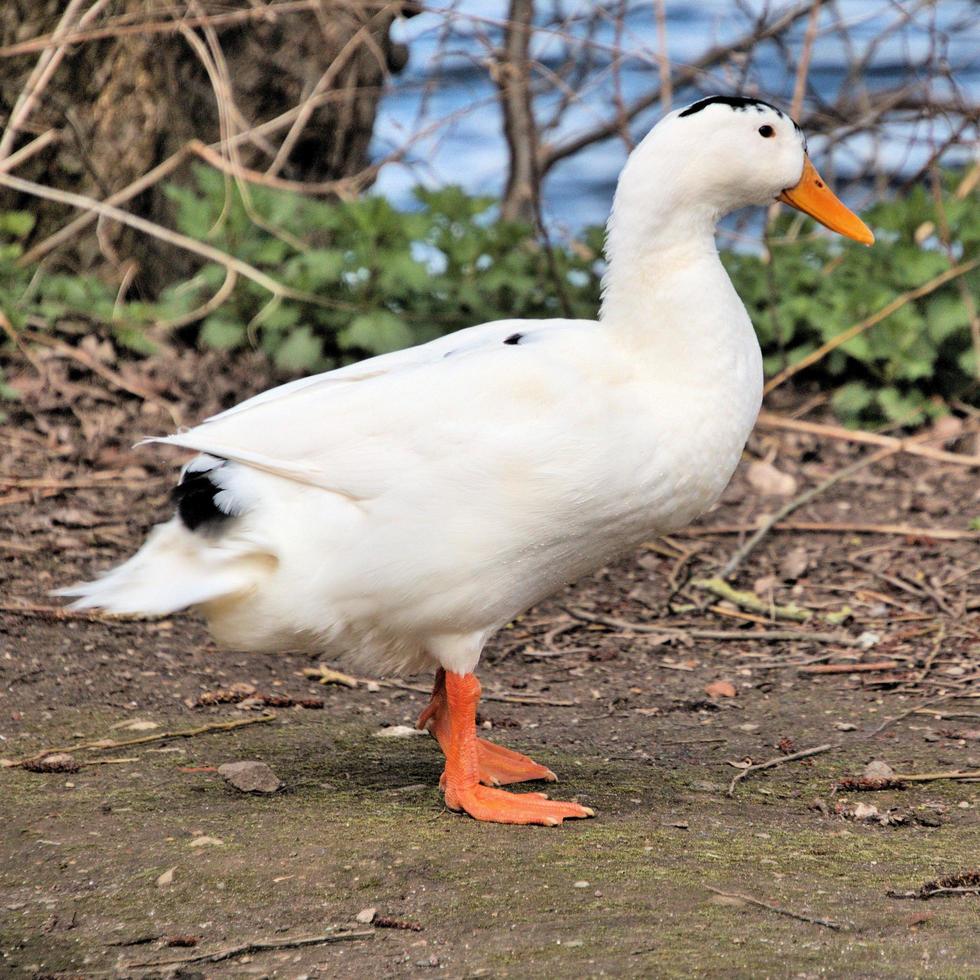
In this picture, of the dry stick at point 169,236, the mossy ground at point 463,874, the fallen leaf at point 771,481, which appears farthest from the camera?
the dry stick at point 169,236

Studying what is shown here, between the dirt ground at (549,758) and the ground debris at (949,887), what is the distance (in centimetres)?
1

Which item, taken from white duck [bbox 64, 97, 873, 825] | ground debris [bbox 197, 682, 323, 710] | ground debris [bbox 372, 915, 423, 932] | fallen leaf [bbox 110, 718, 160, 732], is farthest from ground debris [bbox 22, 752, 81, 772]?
ground debris [bbox 372, 915, 423, 932]

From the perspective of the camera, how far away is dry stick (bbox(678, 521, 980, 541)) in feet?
16.8

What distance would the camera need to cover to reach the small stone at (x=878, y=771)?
3402 millimetres

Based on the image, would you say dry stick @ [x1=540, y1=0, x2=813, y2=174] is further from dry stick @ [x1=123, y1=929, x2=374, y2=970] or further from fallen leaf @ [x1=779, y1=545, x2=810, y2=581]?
dry stick @ [x1=123, y1=929, x2=374, y2=970]

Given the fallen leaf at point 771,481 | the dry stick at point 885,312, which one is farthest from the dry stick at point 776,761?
the dry stick at point 885,312

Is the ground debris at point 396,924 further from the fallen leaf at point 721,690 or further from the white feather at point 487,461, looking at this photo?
the fallen leaf at point 721,690

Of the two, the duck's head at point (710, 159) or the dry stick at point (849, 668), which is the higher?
the duck's head at point (710, 159)

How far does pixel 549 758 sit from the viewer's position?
3.66 m

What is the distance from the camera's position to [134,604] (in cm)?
323

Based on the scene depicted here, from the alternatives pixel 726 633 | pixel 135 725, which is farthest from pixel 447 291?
pixel 135 725

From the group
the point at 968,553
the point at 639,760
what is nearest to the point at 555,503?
the point at 639,760

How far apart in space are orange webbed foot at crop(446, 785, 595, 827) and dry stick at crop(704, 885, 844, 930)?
518mm

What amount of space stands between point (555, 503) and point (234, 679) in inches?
57.5
